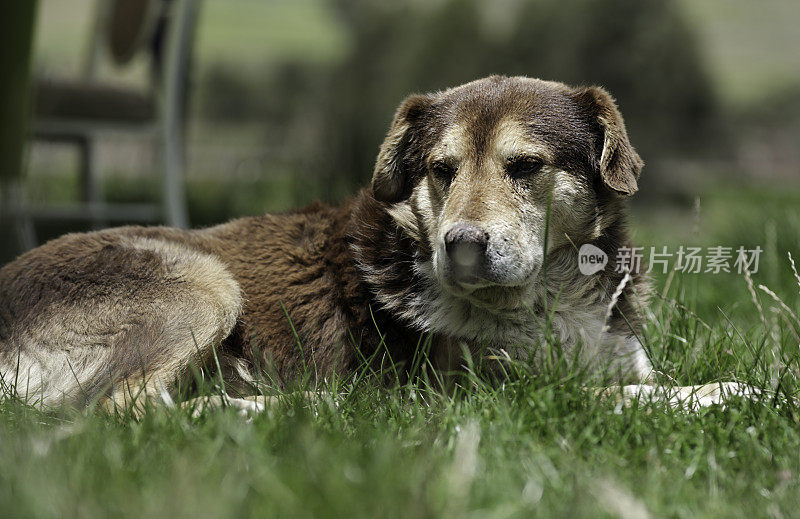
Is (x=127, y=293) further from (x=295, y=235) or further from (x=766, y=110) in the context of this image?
(x=766, y=110)

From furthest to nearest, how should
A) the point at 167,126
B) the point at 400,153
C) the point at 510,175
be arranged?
1. the point at 167,126
2. the point at 400,153
3. the point at 510,175

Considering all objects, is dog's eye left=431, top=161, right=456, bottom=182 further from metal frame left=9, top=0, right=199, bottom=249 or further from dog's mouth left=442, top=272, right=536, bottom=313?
metal frame left=9, top=0, right=199, bottom=249

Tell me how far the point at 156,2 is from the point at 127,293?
366 centimetres

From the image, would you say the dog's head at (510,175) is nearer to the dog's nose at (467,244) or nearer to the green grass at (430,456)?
the dog's nose at (467,244)

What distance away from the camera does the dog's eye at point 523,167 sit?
2619 millimetres

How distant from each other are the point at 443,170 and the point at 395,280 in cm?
45

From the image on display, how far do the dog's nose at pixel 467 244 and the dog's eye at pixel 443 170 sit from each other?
0.37 meters

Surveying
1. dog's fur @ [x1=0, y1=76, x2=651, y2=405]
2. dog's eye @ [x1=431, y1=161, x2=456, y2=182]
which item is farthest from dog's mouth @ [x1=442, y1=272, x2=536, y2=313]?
dog's eye @ [x1=431, y1=161, x2=456, y2=182]

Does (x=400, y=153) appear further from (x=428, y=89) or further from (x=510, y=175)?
(x=428, y=89)

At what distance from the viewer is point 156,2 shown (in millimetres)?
5648

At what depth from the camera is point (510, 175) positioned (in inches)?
104

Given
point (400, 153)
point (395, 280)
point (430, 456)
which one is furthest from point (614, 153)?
point (430, 456)

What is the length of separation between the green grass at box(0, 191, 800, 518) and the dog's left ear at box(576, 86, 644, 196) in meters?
0.63

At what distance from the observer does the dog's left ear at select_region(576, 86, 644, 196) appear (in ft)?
8.61
